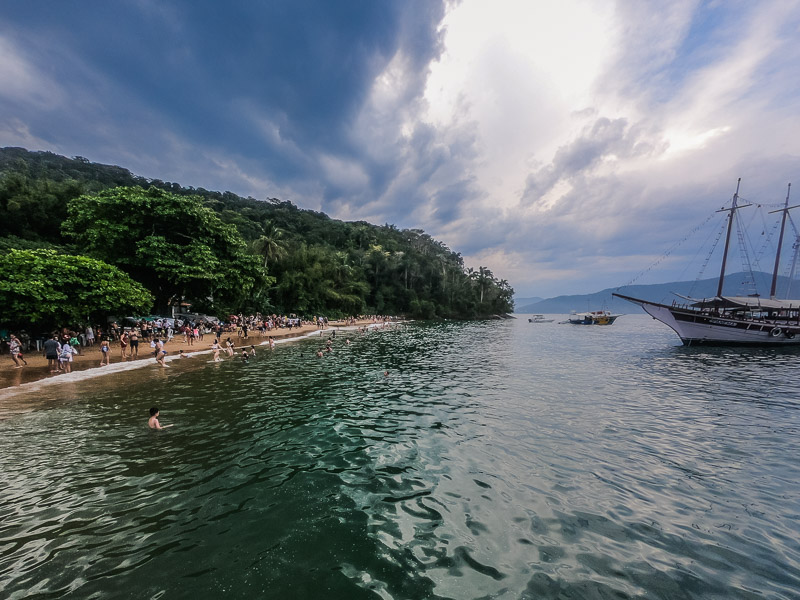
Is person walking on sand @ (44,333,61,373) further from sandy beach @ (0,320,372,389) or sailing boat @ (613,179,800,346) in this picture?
sailing boat @ (613,179,800,346)

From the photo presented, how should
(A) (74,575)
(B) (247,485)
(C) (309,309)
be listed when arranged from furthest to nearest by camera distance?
1. (C) (309,309)
2. (B) (247,485)
3. (A) (74,575)

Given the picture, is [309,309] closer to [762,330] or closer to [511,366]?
[511,366]

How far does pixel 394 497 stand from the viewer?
22.8 ft

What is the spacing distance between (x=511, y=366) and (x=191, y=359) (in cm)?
2362

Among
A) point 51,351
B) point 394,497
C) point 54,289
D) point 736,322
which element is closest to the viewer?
point 394,497

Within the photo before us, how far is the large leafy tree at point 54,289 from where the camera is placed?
18234 millimetres

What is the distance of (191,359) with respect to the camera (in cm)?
2300

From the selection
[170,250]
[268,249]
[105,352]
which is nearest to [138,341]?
[105,352]

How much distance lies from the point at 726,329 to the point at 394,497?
46.5 m

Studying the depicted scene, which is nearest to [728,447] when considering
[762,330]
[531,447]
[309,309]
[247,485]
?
[531,447]

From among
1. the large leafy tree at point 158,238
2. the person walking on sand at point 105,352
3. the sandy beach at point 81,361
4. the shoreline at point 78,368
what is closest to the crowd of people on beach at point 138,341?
the person walking on sand at point 105,352

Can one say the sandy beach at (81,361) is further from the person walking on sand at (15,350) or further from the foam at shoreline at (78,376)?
the person walking on sand at (15,350)

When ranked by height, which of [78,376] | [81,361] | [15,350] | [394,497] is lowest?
[394,497]

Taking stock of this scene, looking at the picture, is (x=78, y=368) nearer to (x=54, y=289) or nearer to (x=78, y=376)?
(x=78, y=376)
